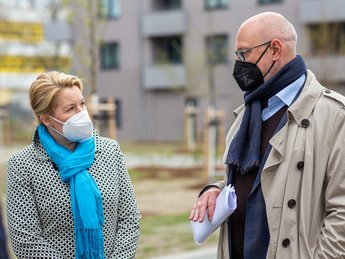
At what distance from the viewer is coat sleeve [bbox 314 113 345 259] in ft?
10.8

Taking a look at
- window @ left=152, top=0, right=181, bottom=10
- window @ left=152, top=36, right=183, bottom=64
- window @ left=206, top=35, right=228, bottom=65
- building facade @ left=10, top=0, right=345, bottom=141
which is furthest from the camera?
window @ left=152, top=0, right=181, bottom=10

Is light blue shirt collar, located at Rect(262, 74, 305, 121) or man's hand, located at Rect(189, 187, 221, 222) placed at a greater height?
light blue shirt collar, located at Rect(262, 74, 305, 121)

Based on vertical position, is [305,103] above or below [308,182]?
above

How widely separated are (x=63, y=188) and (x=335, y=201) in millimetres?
1354

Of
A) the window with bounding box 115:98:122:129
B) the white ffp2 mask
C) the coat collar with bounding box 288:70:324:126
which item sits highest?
the coat collar with bounding box 288:70:324:126

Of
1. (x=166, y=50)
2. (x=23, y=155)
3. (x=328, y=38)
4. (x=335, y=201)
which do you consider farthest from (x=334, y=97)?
(x=166, y=50)

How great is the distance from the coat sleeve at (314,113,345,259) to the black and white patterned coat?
41.4 inches

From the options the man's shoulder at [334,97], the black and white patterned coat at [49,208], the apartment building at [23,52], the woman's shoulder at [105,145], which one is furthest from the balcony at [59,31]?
the man's shoulder at [334,97]

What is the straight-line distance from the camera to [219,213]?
12.0 feet

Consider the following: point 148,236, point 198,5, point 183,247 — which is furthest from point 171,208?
point 198,5

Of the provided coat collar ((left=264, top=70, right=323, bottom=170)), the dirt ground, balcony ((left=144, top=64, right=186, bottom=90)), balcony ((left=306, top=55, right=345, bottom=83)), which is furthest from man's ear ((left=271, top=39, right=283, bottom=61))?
balcony ((left=144, top=64, right=186, bottom=90))

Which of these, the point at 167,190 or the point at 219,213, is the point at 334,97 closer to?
the point at 219,213

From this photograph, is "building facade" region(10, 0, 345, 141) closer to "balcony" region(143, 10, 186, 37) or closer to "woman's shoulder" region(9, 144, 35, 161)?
"balcony" region(143, 10, 186, 37)

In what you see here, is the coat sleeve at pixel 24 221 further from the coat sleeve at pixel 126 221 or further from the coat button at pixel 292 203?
the coat button at pixel 292 203
